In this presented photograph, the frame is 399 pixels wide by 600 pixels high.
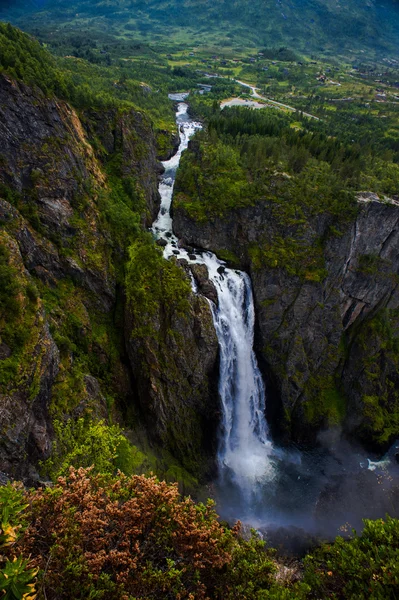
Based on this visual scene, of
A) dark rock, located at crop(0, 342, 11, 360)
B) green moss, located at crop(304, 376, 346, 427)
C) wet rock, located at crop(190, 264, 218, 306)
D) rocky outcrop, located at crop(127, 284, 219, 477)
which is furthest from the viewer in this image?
green moss, located at crop(304, 376, 346, 427)

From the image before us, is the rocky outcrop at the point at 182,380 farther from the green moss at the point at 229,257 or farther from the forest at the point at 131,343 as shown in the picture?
the green moss at the point at 229,257

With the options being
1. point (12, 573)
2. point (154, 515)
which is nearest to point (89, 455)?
point (154, 515)

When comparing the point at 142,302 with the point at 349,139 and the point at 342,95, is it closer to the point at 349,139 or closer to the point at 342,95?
the point at 349,139

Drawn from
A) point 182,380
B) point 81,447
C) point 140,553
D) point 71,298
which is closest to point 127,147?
point 71,298

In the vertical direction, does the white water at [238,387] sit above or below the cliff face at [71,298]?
below

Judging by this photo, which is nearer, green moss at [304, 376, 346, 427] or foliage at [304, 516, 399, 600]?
foliage at [304, 516, 399, 600]

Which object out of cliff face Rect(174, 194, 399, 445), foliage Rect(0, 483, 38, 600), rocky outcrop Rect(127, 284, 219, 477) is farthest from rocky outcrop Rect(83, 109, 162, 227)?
foliage Rect(0, 483, 38, 600)

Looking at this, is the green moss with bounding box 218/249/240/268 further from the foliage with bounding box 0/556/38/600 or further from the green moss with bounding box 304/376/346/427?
the foliage with bounding box 0/556/38/600

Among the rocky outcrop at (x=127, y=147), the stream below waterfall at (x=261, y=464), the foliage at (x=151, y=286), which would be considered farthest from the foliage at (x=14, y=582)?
the rocky outcrop at (x=127, y=147)
